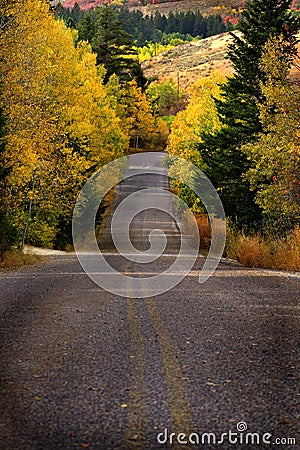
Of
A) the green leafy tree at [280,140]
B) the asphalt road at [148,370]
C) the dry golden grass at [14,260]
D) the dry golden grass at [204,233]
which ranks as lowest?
the dry golden grass at [204,233]

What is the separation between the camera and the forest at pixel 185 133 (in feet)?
77.8

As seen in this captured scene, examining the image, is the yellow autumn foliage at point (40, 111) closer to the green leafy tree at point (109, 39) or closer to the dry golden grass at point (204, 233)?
the dry golden grass at point (204, 233)

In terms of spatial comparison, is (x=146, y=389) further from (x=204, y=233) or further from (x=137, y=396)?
(x=204, y=233)

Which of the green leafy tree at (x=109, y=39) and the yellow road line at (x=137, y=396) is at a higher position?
the yellow road line at (x=137, y=396)

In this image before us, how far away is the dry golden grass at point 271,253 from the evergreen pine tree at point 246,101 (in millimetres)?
8031

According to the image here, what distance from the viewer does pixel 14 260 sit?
77.0 feet

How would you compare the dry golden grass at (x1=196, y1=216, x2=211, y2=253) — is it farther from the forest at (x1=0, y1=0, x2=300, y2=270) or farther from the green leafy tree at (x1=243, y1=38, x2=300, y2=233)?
the green leafy tree at (x1=243, y1=38, x2=300, y2=233)

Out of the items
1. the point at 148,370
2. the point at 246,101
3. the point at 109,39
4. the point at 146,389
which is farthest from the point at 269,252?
the point at 109,39

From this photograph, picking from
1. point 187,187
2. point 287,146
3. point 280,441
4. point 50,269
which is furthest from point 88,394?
point 187,187

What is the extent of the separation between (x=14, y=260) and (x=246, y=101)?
15451mm

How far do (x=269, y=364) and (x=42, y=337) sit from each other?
306 cm

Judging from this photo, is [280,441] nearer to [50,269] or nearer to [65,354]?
[65,354]

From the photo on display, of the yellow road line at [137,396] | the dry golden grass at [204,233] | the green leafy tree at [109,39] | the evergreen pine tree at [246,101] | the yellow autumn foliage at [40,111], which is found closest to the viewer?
the yellow road line at [137,396]

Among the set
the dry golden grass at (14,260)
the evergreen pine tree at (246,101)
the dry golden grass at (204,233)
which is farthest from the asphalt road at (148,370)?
the dry golden grass at (204,233)
